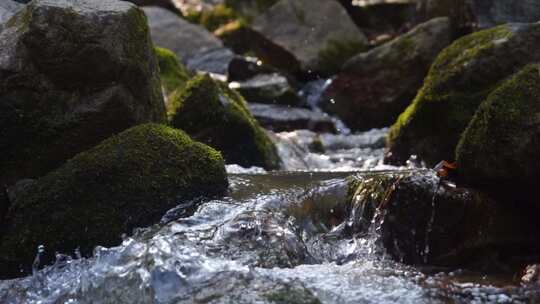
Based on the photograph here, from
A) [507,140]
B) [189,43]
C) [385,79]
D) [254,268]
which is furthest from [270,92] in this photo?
[254,268]

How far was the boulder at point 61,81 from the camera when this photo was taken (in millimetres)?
4594

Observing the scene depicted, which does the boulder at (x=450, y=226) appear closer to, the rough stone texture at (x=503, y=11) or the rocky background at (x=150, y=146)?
the rocky background at (x=150, y=146)

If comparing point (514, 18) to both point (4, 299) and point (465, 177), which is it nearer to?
point (465, 177)

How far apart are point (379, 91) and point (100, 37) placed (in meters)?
6.23

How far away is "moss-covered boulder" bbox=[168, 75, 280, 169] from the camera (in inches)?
258

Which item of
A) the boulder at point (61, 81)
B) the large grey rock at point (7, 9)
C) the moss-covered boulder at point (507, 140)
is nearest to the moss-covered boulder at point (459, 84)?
the moss-covered boulder at point (507, 140)

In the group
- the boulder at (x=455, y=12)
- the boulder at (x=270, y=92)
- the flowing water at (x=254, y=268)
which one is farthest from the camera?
the boulder at (x=270, y=92)

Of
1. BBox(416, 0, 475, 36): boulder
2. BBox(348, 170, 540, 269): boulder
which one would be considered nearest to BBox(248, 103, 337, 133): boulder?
BBox(416, 0, 475, 36): boulder

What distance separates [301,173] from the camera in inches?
240

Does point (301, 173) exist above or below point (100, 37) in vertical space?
below

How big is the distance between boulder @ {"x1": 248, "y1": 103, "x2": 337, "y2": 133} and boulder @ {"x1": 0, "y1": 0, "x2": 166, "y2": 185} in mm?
4883

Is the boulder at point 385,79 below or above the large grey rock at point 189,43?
above

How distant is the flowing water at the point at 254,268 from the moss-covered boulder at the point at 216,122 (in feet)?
5.84

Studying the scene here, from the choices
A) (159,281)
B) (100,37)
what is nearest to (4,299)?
(159,281)
